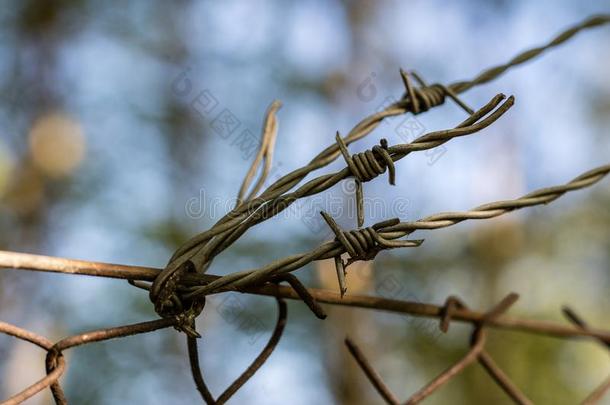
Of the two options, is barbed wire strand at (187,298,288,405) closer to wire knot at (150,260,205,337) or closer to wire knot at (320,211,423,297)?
wire knot at (150,260,205,337)

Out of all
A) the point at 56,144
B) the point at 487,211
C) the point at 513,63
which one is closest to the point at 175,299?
the point at 487,211

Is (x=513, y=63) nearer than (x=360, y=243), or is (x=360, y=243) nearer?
(x=360, y=243)

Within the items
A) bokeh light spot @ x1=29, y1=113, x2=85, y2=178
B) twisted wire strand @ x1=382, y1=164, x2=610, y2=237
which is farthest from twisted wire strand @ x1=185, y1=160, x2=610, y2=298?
bokeh light spot @ x1=29, y1=113, x2=85, y2=178

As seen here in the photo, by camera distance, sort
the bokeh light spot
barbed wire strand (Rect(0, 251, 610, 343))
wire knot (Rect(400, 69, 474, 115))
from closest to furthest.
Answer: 1. barbed wire strand (Rect(0, 251, 610, 343))
2. wire knot (Rect(400, 69, 474, 115))
3. the bokeh light spot

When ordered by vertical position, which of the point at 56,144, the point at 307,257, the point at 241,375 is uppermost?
the point at 307,257

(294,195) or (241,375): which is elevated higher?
(294,195)

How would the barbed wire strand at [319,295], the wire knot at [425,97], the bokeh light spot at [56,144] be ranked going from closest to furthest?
the barbed wire strand at [319,295] → the wire knot at [425,97] → the bokeh light spot at [56,144]

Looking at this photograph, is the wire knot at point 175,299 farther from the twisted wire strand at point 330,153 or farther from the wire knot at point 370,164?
the wire knot at point 370,164

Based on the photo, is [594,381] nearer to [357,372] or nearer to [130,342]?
[357,372]

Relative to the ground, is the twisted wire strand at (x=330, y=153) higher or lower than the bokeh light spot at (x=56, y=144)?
higher

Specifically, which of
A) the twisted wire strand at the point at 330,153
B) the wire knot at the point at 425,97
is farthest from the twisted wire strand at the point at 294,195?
the wire knot at the point at 425,97

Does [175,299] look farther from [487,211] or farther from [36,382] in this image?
[487,211]
